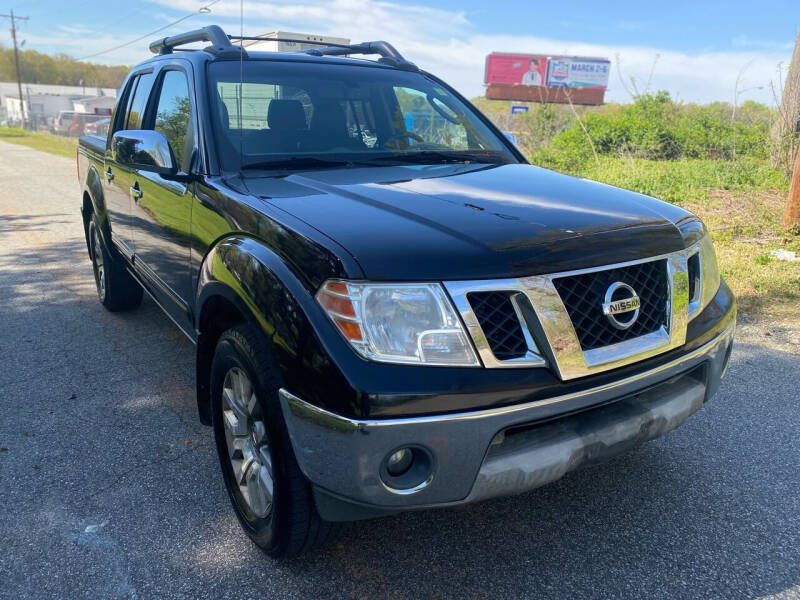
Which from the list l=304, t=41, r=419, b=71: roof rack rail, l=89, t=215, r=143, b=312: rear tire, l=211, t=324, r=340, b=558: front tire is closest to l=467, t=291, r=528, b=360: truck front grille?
l=211, t=324, r=340, b=558: front tire

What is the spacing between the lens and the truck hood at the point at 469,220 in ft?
6.30

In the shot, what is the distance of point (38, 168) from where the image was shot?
17094mm

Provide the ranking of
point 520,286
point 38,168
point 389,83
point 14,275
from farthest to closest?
point 38,168 → point 14,275 → point 389,83 → point 520,286

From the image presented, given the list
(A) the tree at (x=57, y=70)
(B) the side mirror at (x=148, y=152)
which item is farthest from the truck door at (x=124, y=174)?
(A) the tree at (x=57, y=70)

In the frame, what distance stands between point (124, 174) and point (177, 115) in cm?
94

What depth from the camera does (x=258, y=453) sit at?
2.32 meters

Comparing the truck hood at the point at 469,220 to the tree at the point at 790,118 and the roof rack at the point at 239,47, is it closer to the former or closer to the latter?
the roof rack at the point at 239,47

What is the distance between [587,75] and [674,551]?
76.0 metres

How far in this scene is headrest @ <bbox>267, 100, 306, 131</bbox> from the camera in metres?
3.11

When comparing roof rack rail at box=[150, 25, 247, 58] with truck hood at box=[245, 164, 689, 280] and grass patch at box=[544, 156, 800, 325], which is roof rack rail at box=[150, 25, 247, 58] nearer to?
truck hood at box=[245, 164, 689, 280]

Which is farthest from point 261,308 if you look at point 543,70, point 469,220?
point 543,70

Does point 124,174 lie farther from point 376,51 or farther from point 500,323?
point 500,323

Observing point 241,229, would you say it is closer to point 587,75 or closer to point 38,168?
point 38,168

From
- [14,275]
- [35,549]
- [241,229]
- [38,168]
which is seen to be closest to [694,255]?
[241,229]
